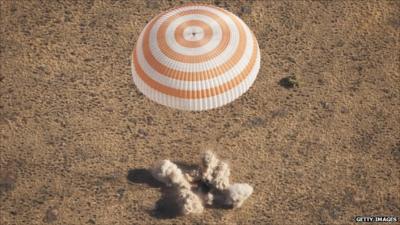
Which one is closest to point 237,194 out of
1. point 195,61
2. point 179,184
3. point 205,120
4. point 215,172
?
point 215,172

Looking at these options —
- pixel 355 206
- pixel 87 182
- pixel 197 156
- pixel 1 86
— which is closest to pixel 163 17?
pixel 197 156

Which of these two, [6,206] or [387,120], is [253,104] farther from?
[6,206]

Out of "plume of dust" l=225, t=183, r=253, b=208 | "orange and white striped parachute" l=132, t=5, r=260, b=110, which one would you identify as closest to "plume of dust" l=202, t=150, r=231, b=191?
"plume of dust" l=225, t=183, r=253, b=208

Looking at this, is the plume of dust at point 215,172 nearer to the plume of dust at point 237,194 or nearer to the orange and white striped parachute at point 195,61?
the plume of dust at point 237,194

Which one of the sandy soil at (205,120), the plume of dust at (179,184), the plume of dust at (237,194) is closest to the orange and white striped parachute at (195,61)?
the plume of dust at (179,184)

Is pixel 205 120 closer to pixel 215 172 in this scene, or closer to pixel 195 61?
pixel 215 172

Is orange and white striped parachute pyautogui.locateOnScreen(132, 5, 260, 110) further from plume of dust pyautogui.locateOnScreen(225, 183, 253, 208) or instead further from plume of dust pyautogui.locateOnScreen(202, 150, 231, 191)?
plume of dust pyautogui.locateOnScreen(225, 183, 253, 208)
